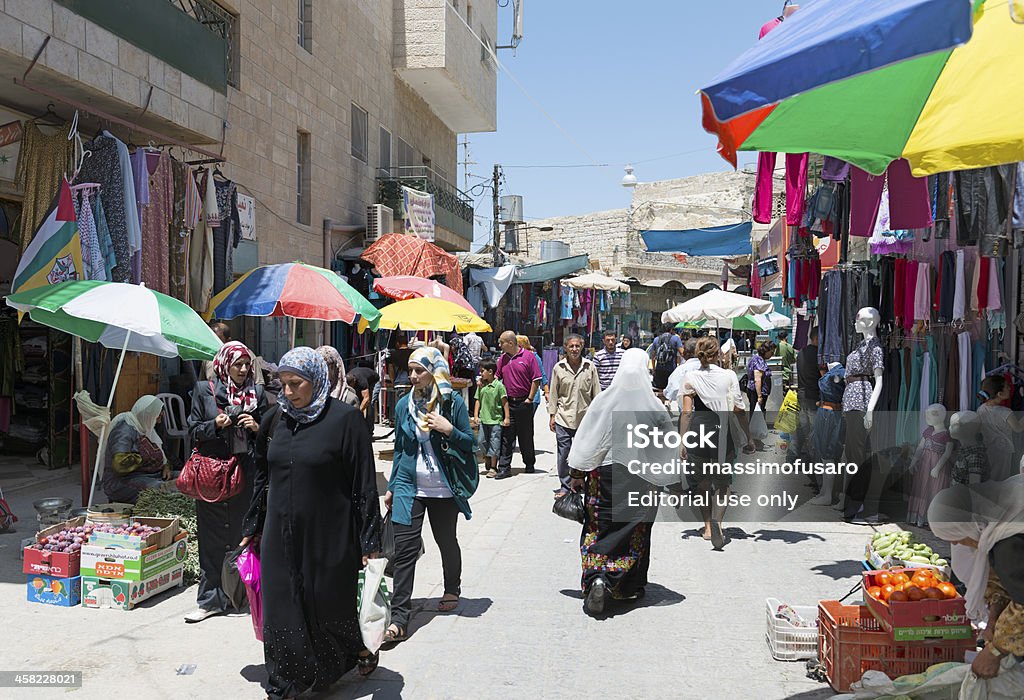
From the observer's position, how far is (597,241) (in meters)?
39.0

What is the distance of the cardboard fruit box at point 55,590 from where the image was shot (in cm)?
564

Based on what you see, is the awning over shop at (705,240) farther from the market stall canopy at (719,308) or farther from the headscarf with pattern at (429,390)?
the headscarf with pattern at (429,390)

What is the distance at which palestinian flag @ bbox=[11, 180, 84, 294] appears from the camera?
7203 millimetres

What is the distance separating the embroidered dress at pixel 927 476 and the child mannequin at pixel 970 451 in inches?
28.2

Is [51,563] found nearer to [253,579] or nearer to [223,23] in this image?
[253,579]

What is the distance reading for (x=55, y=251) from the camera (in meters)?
7.40

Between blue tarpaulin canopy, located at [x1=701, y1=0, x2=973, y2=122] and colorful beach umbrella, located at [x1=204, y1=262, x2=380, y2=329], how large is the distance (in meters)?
6.51

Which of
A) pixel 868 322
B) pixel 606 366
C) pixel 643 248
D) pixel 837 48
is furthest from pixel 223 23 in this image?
pixel 643 248

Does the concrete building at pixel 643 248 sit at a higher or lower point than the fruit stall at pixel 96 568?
higher

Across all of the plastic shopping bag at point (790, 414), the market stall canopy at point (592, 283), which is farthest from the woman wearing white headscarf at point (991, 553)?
the market stall canopy at point (592, 283)

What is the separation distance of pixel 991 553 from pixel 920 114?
1.95 meters

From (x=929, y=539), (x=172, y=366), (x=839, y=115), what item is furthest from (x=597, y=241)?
(x=839, y=115)

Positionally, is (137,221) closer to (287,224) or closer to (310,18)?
Answer: (287,224)

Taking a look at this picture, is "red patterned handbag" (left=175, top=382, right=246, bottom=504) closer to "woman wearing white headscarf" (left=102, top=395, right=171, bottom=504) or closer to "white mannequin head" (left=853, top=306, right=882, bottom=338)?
"woman wearing white headscarf" (left=102, top=395, right=171, bottom=504)
